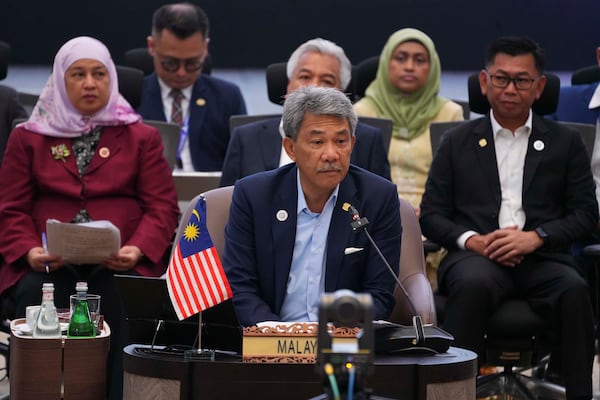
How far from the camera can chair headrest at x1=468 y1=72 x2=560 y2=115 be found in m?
5.16

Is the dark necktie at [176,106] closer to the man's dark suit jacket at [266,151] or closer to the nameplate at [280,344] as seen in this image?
the man's dark suit jacket at [266,151]

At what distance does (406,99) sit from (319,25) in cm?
202

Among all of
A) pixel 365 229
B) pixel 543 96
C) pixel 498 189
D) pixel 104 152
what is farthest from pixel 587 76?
pixel 365 229

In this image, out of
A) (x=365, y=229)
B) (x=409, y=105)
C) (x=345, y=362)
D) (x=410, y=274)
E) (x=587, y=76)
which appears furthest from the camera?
(x=587, y=76)

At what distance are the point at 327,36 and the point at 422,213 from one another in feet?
10.3

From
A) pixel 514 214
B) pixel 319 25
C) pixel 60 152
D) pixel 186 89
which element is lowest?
pixel 514 214

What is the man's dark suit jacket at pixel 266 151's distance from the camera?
15.6ft

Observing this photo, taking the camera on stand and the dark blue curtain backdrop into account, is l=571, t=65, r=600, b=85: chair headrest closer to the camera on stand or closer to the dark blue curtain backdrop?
the dark blue curtain backdrop

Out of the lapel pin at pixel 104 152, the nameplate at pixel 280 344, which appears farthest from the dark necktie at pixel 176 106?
the nameplate at pixel 280 344

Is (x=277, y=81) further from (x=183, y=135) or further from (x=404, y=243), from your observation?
(x=404, y=243)

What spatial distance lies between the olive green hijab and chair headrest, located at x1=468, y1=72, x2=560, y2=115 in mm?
526

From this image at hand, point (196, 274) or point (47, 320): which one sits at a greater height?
point (196, 274)

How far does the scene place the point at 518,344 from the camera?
4.52 meters

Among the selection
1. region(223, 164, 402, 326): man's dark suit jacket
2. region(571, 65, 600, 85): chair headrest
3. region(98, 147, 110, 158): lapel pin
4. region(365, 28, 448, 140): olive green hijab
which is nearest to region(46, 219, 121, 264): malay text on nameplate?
region(98, 147, 110, 158): lapel pin
